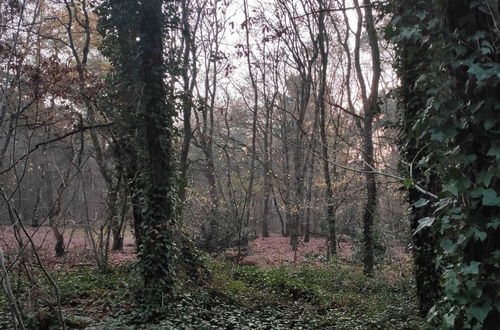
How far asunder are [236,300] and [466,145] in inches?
260

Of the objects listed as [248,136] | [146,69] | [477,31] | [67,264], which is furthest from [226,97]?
[477,31]

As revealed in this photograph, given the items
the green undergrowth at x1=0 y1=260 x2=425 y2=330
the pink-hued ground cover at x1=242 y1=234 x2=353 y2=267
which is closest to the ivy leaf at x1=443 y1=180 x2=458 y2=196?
the green undergrowth at x1=0 y1=260 x2=425 y2=330

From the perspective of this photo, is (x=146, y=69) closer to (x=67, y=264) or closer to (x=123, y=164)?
(x=123, y=164)

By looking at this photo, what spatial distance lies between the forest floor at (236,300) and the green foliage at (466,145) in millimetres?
3321

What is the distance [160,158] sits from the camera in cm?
728

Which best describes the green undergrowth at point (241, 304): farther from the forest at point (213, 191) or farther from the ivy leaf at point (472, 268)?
the ivy leaf at point (472, 268)

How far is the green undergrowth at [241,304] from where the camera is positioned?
6.50 m

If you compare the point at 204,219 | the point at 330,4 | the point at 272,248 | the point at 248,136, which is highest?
the point at 330,4

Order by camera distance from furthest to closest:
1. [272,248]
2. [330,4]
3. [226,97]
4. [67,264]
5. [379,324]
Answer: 1. [226,97]
2. [272,248]
3. [330,4]
4. [67,264]
5. [379,324]

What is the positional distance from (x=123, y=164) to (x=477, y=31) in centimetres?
748

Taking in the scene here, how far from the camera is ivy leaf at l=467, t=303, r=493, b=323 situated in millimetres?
2369

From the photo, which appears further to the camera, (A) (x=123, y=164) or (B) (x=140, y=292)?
(A) (x=123, y=164)

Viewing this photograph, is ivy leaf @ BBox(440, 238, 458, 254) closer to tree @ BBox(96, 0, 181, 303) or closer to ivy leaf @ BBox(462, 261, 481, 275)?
ivy leaf @ BBox(462, 261, 481, 275)

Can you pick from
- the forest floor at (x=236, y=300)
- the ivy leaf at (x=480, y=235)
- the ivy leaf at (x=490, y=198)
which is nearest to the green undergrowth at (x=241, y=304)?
the forest floor at (x=236, y=300)
